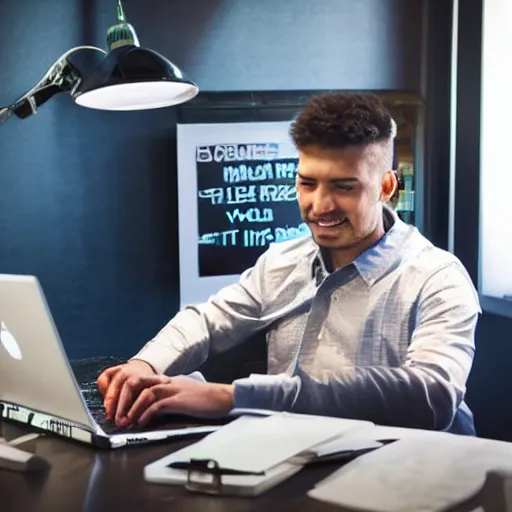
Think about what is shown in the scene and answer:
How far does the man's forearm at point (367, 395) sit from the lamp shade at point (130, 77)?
0.81 metres

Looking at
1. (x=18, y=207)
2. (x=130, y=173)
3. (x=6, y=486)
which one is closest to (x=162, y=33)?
(x=130, y=173)

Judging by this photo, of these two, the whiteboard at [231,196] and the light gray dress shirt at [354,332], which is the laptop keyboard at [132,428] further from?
the whiteboard at [231,196]

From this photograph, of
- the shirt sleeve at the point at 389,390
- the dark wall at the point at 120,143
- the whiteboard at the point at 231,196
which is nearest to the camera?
the shirt sleeve at the point at 389,390

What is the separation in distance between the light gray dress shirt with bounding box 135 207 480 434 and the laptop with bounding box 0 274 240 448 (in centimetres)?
18

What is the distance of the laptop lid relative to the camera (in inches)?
43.6

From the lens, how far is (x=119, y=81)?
1822 mm

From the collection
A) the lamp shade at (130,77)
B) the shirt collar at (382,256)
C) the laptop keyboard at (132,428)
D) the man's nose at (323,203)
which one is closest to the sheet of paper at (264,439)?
the laptop keyboard at (132,428)

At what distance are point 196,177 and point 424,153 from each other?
811mm

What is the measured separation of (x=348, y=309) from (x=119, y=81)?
0.76 metres

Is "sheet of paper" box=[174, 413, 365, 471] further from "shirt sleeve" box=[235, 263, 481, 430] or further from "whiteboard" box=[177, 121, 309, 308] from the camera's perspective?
"whiteboard" box=[177, 121, 309, 308]

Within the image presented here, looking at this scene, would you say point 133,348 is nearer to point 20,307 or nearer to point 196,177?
point 196,177

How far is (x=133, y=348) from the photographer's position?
8.55ft

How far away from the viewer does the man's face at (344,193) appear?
1853 mm

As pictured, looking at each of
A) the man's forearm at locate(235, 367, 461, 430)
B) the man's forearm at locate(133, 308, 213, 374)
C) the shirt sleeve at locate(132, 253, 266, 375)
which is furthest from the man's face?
the man's forearm at locate(235, 367, 461, 430)
